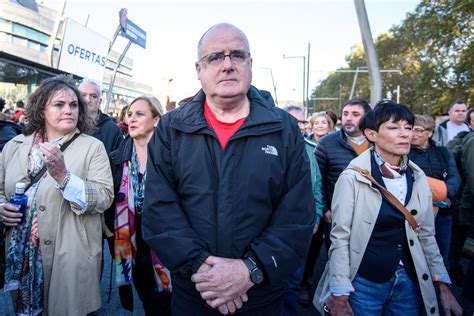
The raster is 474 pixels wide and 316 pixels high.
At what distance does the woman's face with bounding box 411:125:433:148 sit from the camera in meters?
3.49

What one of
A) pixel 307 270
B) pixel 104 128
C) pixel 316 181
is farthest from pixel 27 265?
pixel 307 270

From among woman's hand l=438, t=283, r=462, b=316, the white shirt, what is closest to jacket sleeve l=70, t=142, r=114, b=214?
woman's hand l=438, t=283, r=462, b=316

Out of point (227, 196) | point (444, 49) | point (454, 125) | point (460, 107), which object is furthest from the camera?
point (444, 49)

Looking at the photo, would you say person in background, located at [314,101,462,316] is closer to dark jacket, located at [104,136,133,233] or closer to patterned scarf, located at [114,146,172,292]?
patterned scarf, located at [114,146,172,292]

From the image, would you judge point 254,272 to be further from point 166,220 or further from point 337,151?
point 337,151

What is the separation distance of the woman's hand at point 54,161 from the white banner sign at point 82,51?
16.3 feet

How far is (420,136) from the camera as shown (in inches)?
138

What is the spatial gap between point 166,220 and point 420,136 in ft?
9.29

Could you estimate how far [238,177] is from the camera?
5.89 ft

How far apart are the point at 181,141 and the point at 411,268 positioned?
1.70 meters

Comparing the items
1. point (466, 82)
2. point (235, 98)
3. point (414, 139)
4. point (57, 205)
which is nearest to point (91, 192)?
point (57, 205)

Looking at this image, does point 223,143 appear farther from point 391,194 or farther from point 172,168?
point 391,194

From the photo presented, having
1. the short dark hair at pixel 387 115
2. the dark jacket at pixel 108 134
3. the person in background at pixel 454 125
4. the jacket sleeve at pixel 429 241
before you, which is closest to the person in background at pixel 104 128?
the dark jacket at pixel 108 134

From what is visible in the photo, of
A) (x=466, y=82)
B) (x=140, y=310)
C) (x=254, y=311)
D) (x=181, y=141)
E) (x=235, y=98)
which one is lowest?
(x=140, y=310)
